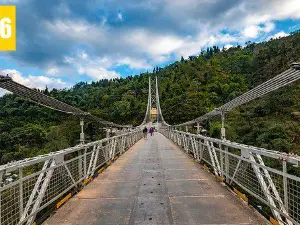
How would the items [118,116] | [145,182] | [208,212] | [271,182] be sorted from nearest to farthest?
[271,182] → [208,212] → [145,182] → [118,116]

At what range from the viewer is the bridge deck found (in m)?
3.12

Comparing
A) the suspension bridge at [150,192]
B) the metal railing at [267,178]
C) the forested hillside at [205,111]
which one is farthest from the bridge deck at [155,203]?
the forested hillside at [205,111]

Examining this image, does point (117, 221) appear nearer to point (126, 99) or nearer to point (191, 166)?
point (191, 166)

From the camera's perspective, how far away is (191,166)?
22.3 feet

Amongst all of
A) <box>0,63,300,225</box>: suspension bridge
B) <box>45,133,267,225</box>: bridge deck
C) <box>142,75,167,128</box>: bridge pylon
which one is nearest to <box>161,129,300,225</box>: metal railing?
<box>0,63,300,225</box>: suspension bridge

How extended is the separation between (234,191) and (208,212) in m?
1.04

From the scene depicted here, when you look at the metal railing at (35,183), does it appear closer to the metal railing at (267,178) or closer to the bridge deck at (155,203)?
the bridge deck at (155,203)

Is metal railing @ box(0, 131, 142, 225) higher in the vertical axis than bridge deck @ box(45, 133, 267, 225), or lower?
higher

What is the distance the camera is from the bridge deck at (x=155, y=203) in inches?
123

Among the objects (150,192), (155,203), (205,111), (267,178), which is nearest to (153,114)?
(205,111)

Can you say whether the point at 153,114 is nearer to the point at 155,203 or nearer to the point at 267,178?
the point at 155,203

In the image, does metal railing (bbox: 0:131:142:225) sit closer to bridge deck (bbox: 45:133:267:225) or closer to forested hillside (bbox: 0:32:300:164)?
bridge deck (bbox: 45:133:267:225)

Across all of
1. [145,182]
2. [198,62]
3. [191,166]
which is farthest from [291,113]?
[198,62]

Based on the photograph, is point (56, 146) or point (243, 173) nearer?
point (243, 173)
